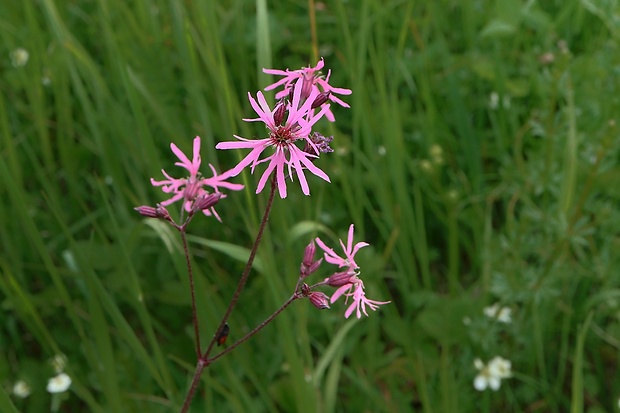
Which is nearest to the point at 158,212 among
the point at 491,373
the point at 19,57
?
the point at 491,373

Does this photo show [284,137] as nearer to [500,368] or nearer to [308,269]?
[308,269]

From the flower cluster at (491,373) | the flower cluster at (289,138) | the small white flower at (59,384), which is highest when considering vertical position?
the flower cluster at (289,138)

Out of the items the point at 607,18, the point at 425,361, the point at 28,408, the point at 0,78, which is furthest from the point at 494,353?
the point at 0,78

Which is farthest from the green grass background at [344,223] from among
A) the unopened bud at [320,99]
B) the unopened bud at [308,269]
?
the unopened bud at [320,99]

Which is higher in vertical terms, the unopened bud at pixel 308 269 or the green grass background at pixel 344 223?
the unopened bud at pixel 308 269

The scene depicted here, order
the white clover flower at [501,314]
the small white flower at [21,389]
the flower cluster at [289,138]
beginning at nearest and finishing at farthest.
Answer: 1. the flower cluster at [289,138]
2. the small white flower at [21,389]
3. the white clover flower at [501,314]

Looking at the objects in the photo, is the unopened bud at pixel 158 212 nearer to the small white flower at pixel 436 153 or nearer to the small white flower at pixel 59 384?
the small white flower at pixel 59 384

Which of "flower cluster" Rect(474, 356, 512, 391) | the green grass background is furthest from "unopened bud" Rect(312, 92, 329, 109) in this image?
"flower cluster" Rect(474, 356, 512, 391)
